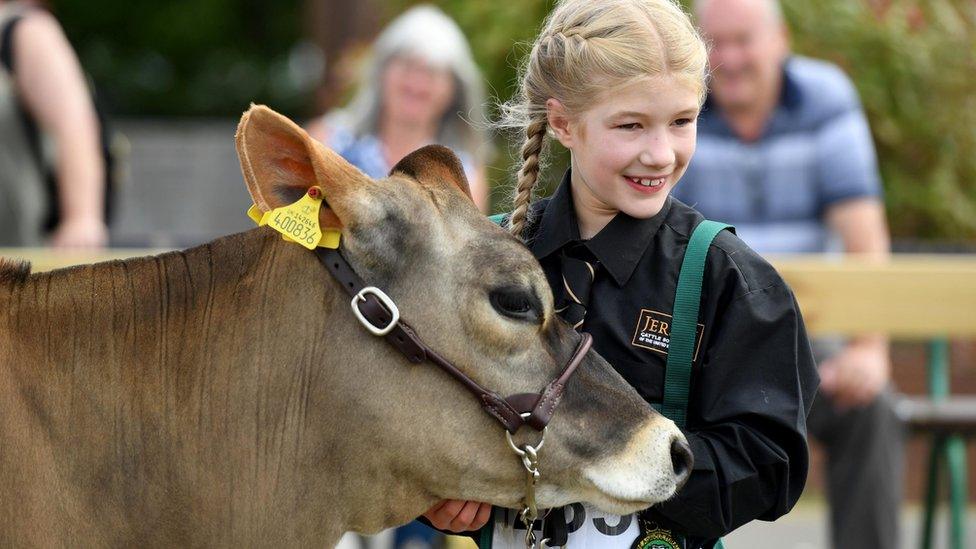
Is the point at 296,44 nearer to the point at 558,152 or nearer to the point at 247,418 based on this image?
the point at 558,152

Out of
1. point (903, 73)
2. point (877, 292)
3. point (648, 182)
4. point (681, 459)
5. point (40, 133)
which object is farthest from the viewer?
point (903, 73)

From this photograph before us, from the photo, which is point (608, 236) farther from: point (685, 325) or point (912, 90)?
point (912, 90)

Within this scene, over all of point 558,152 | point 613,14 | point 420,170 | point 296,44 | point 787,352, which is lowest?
point 296,44

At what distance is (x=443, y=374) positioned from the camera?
10.7 ft


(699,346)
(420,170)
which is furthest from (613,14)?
(699,346)

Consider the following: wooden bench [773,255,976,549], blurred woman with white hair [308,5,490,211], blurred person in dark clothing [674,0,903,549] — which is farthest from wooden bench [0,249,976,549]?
blurred woman with white hair [308,5,490,211]

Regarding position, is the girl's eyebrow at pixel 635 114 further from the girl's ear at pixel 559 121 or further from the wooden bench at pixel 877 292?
the wooden bench at pixel 877 292

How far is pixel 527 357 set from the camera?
10.8 feet

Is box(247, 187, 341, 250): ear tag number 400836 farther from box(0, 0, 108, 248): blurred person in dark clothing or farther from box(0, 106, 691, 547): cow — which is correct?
box(0, 0, 108, 248): blurred person in dark clothing

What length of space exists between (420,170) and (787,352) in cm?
105

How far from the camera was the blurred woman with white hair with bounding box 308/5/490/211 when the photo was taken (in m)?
7.05

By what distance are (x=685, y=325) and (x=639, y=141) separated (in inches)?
19.0

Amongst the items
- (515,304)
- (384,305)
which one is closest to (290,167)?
(384,305)

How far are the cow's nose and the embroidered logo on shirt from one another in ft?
0.78
